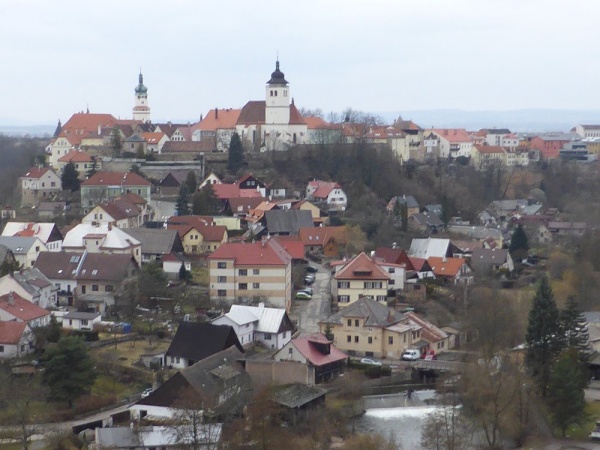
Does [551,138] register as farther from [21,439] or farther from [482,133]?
[21,439]

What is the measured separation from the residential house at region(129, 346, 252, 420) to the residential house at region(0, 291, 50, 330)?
18.2 ft

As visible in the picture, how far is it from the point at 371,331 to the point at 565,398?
21.4ft

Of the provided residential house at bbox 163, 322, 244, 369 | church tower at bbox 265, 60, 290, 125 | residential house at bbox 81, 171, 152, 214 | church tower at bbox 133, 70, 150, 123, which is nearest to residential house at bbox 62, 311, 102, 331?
residential house at bbox 163, 322, 244, 369

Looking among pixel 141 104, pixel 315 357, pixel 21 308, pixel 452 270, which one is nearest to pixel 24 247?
pixel 21 308

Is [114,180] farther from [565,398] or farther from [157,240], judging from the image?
[565,398]

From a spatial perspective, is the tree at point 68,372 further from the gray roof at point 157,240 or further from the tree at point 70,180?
the tree at point 70,180

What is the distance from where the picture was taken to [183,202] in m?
41.7

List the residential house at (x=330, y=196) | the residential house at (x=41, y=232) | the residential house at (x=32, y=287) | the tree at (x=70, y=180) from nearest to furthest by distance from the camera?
the residential house at (x=32, y=287), the residential house at (x=41, y=232), the tree at (x=70, y=180), the residential house at (x=330, y=196)

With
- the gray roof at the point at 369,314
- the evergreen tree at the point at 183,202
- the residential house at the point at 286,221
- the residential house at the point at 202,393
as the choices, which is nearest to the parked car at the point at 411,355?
the gray roof at the point at 369,314

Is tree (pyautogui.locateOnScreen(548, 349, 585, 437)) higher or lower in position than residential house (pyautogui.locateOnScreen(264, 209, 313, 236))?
lower

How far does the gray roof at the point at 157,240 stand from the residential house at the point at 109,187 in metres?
6.83

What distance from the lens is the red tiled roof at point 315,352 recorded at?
24.2m

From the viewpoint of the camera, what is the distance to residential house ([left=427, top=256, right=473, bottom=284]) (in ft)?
113

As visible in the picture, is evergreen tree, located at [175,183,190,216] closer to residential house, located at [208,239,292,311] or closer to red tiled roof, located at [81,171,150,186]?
Result: red tiled roof, located at [81,171,150,186]
